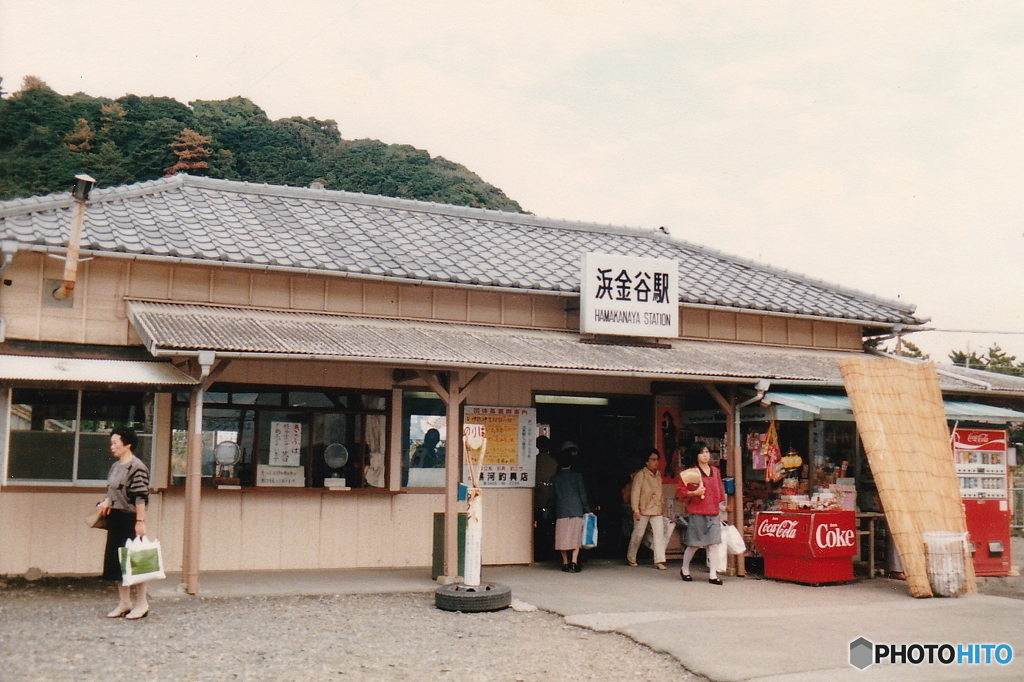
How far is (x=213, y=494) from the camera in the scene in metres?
11.1

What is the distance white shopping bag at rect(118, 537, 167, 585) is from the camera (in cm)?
823

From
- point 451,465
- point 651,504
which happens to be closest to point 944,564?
point 651,504

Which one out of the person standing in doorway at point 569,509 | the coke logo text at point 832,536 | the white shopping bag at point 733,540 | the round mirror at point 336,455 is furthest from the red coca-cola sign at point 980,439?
the round mirror at point 336,455

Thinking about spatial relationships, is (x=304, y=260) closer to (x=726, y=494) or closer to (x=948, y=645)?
(x=726, y=494)

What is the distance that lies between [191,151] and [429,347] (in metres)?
34.1

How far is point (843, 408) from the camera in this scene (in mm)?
11727

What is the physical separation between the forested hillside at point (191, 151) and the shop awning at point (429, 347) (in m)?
27.6

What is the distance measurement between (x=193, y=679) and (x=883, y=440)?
819 cm

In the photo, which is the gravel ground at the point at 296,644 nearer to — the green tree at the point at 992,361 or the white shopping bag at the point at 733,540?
the white shopping bag at the point at 733,540

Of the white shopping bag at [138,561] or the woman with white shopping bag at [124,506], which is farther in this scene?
the woman with white shopping bag at [124,506]

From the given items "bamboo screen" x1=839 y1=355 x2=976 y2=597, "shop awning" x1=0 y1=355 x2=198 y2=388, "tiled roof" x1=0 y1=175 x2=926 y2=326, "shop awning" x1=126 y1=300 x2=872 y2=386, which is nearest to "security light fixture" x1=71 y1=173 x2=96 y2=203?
"tiled roof" x1=0 y1=175 x2=926 y2=326

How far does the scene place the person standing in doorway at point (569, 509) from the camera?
40.2 feet

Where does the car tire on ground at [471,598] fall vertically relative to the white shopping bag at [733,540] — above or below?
below

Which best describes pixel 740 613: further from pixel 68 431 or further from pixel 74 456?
pixel 68 431
